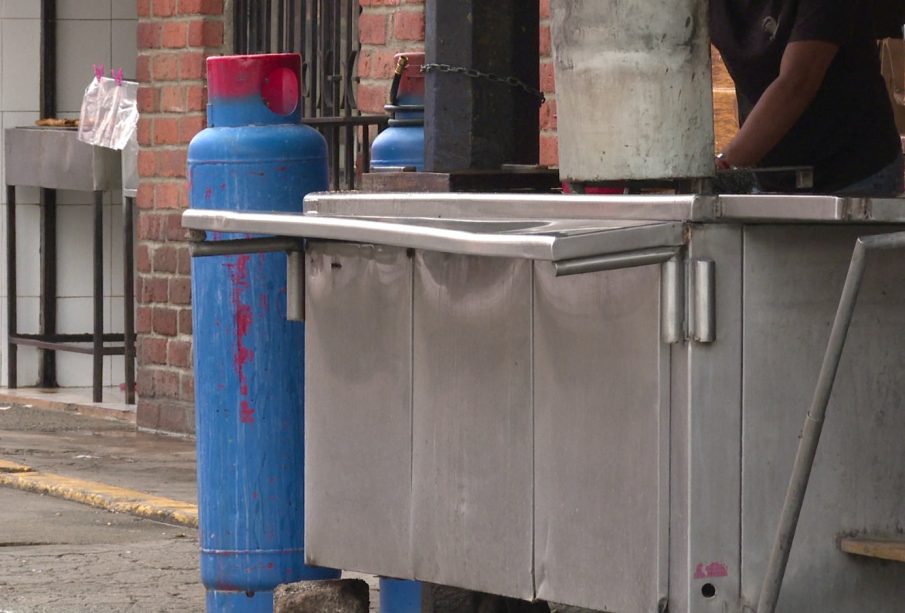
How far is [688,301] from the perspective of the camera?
11.1ft

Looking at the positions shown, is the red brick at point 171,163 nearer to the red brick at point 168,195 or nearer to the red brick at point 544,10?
the red brick at point 168,195

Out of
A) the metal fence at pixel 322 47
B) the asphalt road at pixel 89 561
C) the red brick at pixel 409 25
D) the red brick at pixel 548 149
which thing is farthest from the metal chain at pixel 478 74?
the metal fence at pixel 322 47

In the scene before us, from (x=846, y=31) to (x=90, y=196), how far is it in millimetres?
6854

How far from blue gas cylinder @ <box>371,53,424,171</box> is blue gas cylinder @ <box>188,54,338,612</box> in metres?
0.30

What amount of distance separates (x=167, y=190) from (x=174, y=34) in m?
0.66

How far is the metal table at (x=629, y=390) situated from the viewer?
3402 millimetres

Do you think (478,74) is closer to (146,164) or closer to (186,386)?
(186,386)

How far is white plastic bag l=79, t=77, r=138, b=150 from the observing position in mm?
9641

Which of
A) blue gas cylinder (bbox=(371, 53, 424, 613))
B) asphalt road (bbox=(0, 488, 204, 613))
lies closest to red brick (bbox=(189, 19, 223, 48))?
asphalt road (bbox=(0, 488, 204, 613))

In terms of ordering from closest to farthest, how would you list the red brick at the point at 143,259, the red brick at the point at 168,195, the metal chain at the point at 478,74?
the metal chain at the point at 478,74 < the red brick at the point at 168,195 < the red brick at the point at 143,259

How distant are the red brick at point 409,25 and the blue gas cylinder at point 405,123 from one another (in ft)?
7.90

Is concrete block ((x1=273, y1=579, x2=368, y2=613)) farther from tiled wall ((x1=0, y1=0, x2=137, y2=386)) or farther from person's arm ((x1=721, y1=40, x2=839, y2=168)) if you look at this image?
tiled wall ((x1=0, y1=0, x2=137, y2=386))

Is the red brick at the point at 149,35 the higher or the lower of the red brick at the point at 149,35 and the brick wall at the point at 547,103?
the higher

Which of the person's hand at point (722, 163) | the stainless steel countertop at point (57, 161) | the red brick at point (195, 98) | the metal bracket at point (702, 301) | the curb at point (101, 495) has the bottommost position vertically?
the curb at point (101, 495)
